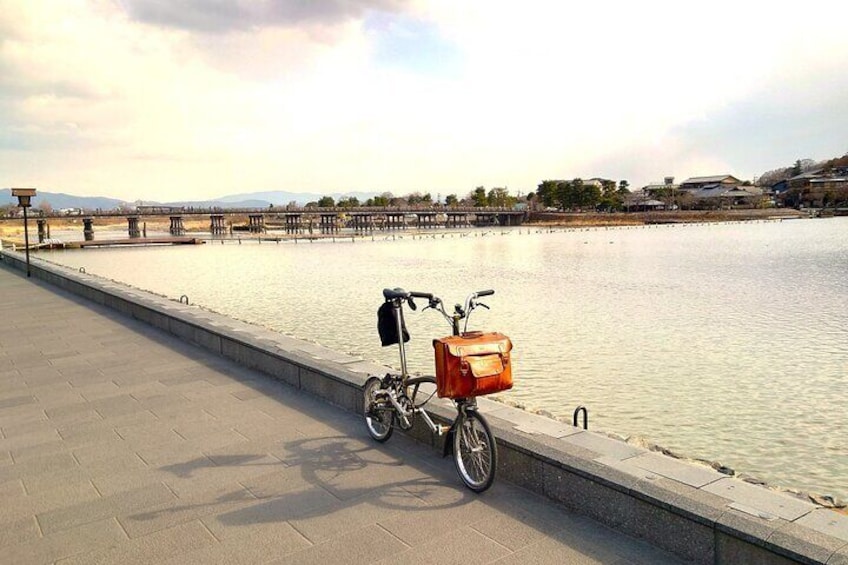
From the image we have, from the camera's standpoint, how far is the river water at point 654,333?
7.92 m

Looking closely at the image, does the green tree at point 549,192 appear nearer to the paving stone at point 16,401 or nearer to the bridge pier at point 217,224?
the bridge pier at point 217,224

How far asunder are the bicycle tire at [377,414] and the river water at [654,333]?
140 inches

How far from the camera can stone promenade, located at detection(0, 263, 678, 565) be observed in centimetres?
329

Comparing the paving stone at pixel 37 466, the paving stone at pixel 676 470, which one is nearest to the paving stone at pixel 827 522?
the paving stone at pixel 676 470

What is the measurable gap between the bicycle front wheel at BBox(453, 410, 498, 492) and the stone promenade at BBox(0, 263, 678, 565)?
99 mm

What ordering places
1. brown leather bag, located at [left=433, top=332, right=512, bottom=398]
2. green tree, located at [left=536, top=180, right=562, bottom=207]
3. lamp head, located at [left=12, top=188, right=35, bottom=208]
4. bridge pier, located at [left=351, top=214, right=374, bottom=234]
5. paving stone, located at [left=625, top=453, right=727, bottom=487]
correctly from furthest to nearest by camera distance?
green tree, located at [left=536, top=180, right=562, bottom=207]
bridge pier, located at [left=351, top=214, right=374, bottom=234]
lamp head, located at [left=12, top=188, right=35, bottom=208]
brown leather bag, located at [left=433, top=332, right=512, bottom=398]
paving stone, located at [left=625, top=453, right=727, bottom=487]

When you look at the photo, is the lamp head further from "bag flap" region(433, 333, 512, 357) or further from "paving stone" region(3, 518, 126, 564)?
"bag flap" region(433, 333, 512, 357)

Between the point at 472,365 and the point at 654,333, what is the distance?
12.0 metres

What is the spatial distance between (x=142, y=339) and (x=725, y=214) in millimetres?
113759

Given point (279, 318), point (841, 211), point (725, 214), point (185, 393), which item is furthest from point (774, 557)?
point (841, 211)

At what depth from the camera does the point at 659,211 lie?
11694 cm

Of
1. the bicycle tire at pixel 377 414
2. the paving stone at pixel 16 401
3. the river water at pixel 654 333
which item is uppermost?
the bicycle tire at pixel 377 414

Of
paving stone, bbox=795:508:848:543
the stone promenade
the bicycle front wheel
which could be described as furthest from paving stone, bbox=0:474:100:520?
paving stone, bbox=795:508:848:543

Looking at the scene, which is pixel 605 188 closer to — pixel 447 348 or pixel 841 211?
pixel 841 211
